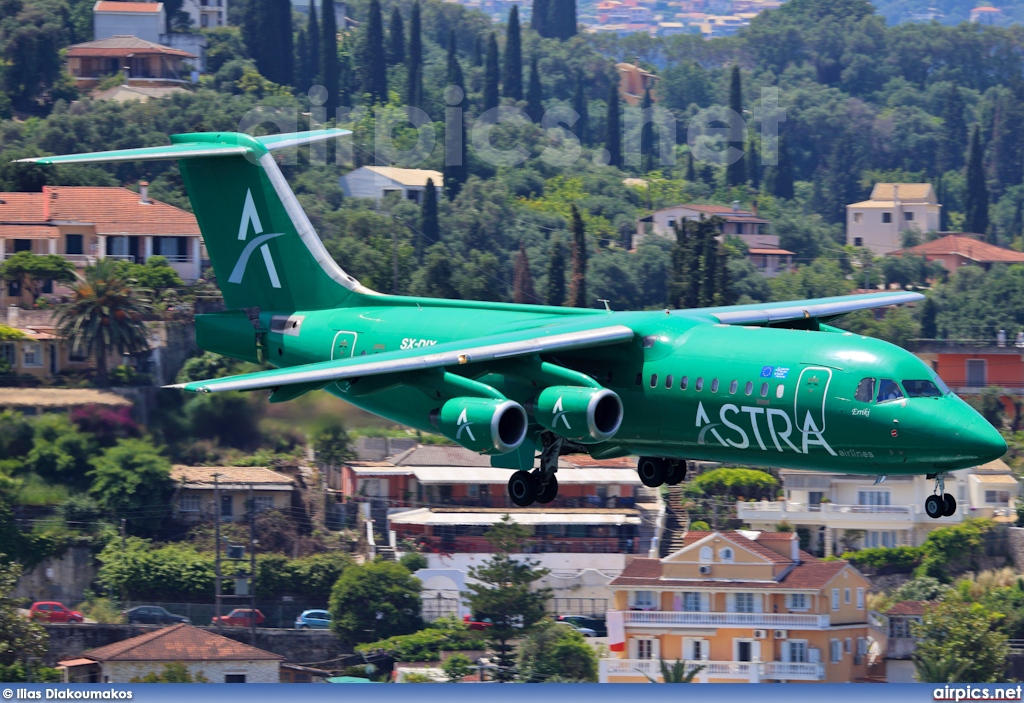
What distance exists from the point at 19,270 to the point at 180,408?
141 ft

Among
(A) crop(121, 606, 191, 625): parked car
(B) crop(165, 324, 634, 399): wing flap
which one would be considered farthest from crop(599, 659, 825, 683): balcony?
(B) crop(165, 324, 634, 399): wing flap

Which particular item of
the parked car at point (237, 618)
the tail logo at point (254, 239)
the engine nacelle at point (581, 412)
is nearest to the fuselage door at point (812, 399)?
the engine nacelle at point (581, 412)

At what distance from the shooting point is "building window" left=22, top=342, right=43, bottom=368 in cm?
8988

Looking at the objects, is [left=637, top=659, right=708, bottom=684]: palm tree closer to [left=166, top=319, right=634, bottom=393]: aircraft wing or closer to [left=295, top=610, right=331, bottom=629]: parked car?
[left=295, top=610, right=331, bottom=629]: parked car

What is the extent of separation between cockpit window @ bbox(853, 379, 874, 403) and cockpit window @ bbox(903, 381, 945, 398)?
0.56 meters

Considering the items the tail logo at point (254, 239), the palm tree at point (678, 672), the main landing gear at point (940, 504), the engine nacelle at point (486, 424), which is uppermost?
the tail logo at point (254, 239)

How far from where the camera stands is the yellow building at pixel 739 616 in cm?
6838

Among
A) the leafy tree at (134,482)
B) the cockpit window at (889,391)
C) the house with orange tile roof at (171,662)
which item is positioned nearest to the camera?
the cockpit window at (889,391)

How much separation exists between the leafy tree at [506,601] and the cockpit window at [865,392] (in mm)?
42086

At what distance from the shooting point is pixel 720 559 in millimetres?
70562

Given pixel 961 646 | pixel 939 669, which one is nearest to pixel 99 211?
pixel 961 646

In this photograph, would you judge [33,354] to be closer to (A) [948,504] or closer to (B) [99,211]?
(B) [99,211]

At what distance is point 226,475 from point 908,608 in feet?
96.0

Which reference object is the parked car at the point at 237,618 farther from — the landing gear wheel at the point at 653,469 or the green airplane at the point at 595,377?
the landing gear wheel at the point at 653,469
